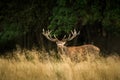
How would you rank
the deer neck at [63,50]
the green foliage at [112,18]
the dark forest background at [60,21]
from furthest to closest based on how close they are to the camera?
the dark forest background at [60,21]
the green foliage at [112,18]
the deer neck at [63,50]

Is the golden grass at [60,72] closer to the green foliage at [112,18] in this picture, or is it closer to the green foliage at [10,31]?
the green foliage at [112,18]

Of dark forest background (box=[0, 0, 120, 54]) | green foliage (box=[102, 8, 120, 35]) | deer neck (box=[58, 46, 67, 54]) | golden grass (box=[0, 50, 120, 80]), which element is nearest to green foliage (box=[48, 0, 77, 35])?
dark forest background (box=[0, 0, 120, 54])

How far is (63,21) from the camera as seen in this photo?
14141 mm

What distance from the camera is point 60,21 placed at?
14.2 metres

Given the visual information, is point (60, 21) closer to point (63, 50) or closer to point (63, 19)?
point (63, 19)

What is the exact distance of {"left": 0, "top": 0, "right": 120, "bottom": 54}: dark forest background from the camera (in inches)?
555

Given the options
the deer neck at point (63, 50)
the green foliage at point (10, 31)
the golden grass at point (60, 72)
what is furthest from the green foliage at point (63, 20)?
the golden grass at point (60, 72)

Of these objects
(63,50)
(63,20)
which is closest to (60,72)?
(63,50)

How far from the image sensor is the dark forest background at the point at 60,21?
46.2 feet

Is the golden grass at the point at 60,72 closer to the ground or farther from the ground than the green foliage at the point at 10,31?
farther from the ground

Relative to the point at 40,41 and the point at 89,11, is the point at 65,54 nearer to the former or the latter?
the point at 89,11

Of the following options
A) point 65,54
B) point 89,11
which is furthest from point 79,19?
point 65,54

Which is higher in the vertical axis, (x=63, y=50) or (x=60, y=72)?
(x=60, y=72)

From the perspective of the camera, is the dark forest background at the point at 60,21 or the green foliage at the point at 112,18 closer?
the green foliage at the point at 112,18
